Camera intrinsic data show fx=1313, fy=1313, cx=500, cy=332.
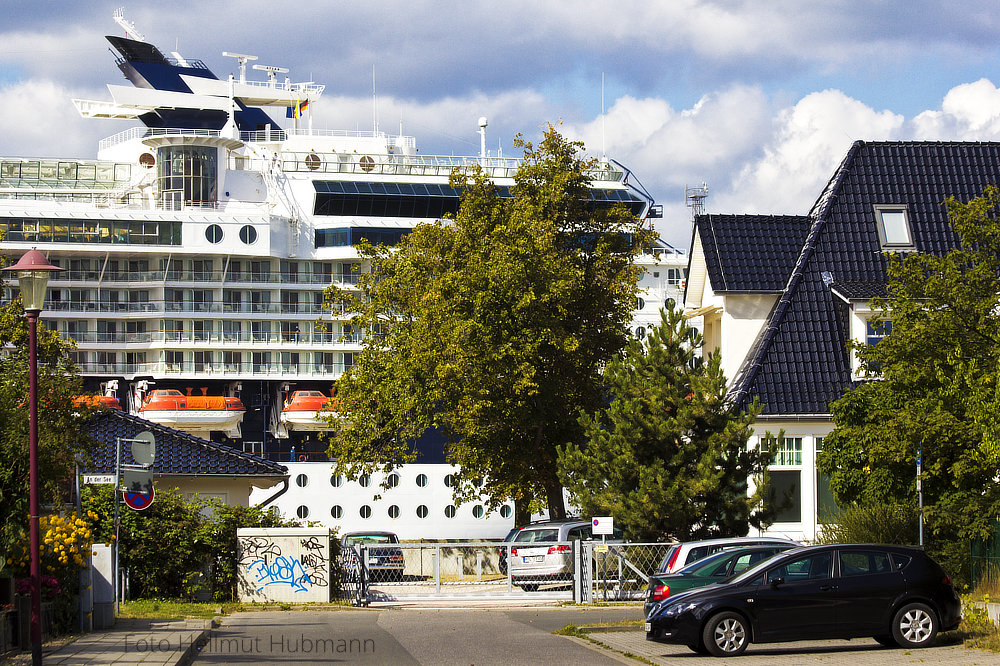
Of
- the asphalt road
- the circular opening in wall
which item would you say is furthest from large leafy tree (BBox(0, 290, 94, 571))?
the circular opening in wall

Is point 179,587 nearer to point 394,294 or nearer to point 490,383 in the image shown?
point 490,383

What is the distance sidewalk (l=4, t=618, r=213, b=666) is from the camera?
14.4m

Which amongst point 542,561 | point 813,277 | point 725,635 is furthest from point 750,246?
point 725,635

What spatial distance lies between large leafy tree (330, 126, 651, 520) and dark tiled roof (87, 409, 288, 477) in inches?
192

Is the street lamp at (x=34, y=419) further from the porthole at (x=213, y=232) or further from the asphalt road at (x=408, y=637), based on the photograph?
the porthole at (x=213, y=232)

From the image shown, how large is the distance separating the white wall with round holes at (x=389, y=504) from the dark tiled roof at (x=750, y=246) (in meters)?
21.5

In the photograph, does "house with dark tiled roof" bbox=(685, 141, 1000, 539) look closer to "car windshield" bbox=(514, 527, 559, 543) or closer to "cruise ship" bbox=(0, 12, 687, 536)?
"car windshield" bbox=(514, 527, 559, 543)

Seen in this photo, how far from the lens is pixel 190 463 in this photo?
31.0 meters

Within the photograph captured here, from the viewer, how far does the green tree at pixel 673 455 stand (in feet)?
82.8

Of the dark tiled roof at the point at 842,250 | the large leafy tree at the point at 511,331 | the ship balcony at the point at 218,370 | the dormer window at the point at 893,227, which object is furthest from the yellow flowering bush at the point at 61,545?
the ship balcony at the point at 218,370

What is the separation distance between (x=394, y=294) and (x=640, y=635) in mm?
21554

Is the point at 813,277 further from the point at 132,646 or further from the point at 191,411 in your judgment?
the point at 191,411

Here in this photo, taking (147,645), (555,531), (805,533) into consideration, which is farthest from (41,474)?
(805,533)

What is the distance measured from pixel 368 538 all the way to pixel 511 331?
8340 mm
